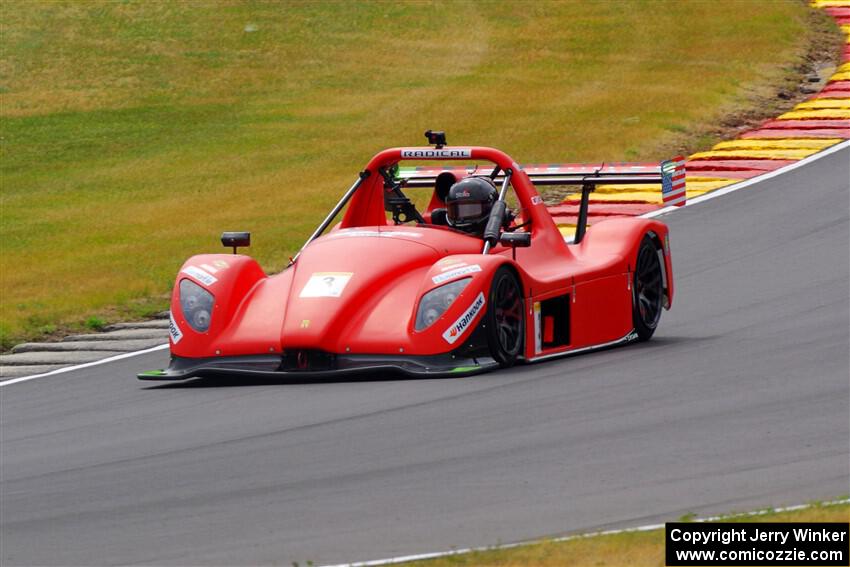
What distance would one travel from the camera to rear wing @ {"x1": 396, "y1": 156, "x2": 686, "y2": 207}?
13.1 meters

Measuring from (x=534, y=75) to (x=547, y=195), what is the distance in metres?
10.2

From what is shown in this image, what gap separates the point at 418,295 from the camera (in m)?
10.8

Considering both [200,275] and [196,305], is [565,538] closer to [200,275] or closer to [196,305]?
[196,305]

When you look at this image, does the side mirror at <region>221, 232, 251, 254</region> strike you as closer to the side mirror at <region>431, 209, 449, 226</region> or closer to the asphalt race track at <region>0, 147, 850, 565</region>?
the asphalt race track at <region>0, 147, 850, 565</region>

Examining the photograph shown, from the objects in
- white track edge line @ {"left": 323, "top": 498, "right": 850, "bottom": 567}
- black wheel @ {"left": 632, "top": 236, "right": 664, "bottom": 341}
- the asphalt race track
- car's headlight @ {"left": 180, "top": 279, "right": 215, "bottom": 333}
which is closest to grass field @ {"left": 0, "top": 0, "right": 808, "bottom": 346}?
car's headlight @ {"left": 180, "top": 279, "right": 215, "bottom": 333}

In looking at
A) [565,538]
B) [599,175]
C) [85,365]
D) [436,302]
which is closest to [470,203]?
[436,302]

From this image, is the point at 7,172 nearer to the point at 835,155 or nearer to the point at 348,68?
the point at 348,68

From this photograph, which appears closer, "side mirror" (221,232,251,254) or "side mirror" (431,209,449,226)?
"side mirror" (431,209,449,226)

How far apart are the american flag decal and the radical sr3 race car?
0.19 feet

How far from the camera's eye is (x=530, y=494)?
307 inches

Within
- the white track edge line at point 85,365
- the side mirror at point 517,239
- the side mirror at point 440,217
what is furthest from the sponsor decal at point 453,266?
the white track edge line at point 85,365

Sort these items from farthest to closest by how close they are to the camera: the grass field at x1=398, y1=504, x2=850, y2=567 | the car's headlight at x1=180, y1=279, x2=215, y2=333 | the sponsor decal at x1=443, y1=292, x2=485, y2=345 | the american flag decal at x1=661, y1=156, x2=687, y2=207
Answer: the american flag decal at x1=661, y1=156, x2=687, y2=207 < the car's headlight at x1=180, y1=279, x2=215, y2=333 < the sponsor decal at x1=443, y1=292, x2=485, y2=345 < the grass field at x1=398, y1=504, x2=850, y2=567

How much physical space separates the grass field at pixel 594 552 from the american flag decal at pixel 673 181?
6079 mm

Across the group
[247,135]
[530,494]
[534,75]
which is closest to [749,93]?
[534,75]
